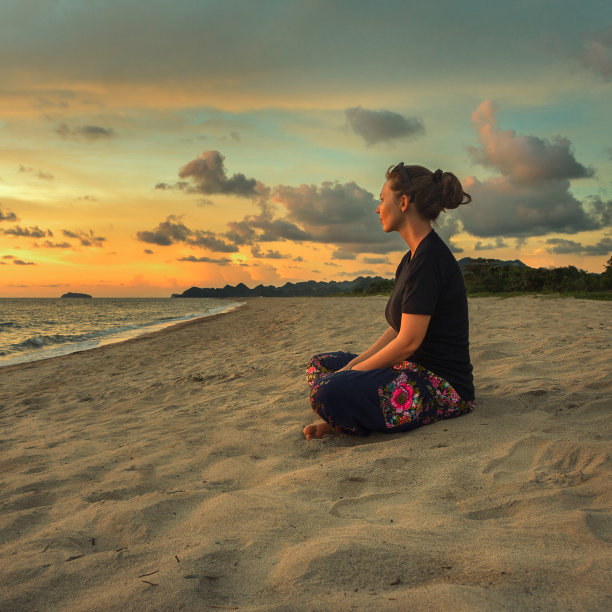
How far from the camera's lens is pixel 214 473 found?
2695 mm

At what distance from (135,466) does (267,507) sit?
1.20m

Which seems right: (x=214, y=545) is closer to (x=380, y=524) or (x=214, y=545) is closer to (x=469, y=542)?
(x=380, y=524)

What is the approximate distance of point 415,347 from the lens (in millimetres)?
2848

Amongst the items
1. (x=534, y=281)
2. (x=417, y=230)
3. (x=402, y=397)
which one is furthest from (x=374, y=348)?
(x=534, y=281)

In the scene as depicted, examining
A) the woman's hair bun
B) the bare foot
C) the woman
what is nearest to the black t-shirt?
the woman

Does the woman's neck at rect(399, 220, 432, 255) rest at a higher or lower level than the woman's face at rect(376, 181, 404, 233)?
lower

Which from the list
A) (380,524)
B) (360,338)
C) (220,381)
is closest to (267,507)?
(380,524)

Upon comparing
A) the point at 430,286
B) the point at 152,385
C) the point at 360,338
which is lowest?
the point at 152,385

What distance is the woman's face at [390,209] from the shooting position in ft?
10.1

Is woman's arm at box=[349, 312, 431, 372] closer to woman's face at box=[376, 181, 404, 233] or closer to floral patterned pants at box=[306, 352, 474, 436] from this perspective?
floral patterned pants at box=[306, 352, 474, 436]

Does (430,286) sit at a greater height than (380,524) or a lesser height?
greater

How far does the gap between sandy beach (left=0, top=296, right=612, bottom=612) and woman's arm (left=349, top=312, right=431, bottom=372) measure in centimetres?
48

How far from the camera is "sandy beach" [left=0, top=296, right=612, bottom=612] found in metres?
1.45

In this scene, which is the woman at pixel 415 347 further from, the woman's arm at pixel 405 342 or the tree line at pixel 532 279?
the tree line at pixel 532 279
